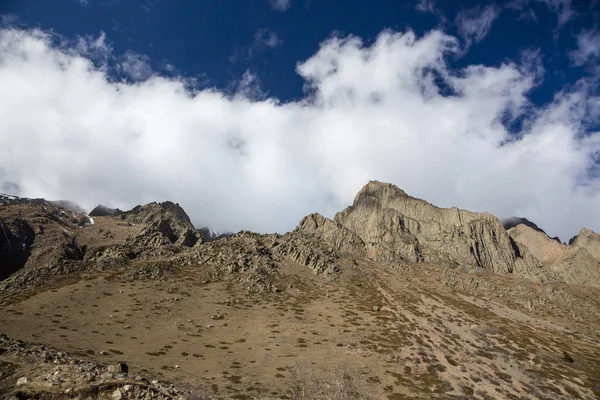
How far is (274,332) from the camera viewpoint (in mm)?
94562

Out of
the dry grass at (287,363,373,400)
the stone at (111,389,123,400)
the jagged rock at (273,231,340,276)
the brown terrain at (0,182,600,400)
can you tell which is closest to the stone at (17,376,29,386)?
the brown terrain at (0,182,600,400)

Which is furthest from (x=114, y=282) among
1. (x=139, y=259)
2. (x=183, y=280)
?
(x=139, y=259)

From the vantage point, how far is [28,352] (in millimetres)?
40094

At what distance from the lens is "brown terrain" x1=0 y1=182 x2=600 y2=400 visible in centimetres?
5172

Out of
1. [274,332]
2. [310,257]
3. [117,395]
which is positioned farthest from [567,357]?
[310,257]

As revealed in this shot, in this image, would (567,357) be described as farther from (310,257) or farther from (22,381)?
(310,257)

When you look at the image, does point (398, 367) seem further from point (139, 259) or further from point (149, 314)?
point (139, 259)

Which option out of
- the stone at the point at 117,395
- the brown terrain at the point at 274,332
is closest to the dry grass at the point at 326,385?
the brown terrain at the point at 274,332

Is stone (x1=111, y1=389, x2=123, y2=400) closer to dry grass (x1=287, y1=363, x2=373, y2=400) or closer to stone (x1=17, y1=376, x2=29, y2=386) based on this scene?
stone (x1=17, y1=376, x2=29, y2=386)

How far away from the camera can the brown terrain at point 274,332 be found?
170 feet

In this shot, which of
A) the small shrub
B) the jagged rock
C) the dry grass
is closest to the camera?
the dry grass

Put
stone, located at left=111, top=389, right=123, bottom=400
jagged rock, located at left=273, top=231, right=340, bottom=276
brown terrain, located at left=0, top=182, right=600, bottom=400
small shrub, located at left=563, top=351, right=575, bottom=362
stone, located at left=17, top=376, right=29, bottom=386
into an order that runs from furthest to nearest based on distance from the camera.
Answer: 1. jagged rock, located at left=273, top=231, right=340, bottom=276
2. small shrub, located at left=563, top=351, right=575, bottom=362
3. brown terrain, located at left=0, top=182, right=600, bottom=400
4. stone, located at left=111, top=389, right=123, bottom=400
5. stone, located at left=17, top=376, right=29, bottom=386

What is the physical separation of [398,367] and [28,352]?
66.8 metres

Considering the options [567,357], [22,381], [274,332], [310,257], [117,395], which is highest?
[310,257]
